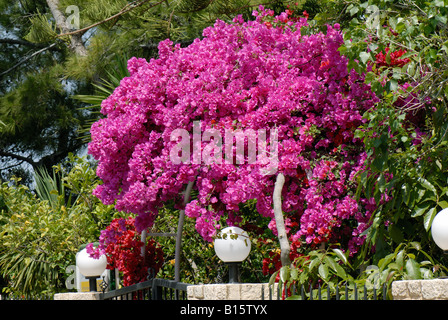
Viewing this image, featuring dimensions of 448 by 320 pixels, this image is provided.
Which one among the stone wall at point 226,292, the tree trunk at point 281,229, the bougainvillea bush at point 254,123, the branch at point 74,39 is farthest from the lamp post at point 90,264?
the branch at point 74,39

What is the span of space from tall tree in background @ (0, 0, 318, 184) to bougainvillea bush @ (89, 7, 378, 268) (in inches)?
131

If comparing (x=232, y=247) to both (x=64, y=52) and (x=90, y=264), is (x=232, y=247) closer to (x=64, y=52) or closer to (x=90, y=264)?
(x=90, y=264)

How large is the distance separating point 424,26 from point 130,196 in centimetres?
285

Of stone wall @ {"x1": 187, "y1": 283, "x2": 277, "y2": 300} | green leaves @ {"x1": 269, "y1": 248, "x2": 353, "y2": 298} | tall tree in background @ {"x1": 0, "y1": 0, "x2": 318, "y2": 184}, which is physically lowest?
stone wall @ {"x1": 187, "y1": 283, "x2": 277, "y2": 300}

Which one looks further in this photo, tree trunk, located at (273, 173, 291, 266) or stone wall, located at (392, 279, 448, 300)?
tree trunk, located at (273, 173, 291, 266)

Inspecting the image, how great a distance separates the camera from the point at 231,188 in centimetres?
551

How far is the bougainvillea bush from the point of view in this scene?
5461mm

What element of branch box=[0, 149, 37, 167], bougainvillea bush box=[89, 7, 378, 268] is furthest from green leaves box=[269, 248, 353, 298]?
branch box=[0, 149, 37, 167]

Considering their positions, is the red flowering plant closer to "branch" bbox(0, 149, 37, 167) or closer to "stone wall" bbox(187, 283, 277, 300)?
"stone wall" bbox(187, 283, 277, 300)

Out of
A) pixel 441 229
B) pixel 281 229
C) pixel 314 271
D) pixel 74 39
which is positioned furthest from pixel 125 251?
pixel 74 39

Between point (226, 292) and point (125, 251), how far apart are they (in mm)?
2162

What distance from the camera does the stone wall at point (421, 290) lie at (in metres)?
3.69

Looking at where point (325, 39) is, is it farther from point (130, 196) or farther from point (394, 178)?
point (130, 196)

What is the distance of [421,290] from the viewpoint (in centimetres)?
378
